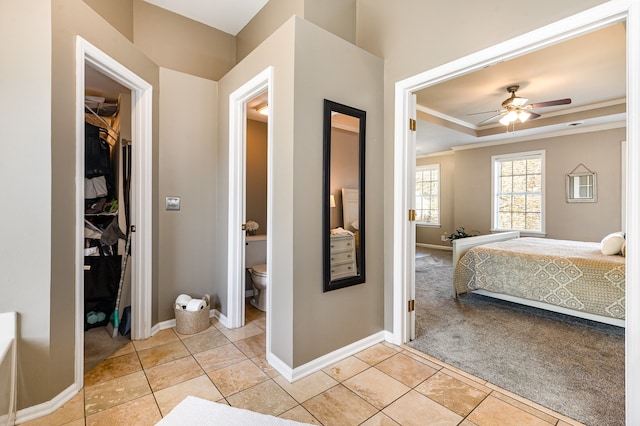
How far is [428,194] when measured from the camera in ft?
26.9

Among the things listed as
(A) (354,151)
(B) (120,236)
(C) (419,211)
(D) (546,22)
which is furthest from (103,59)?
(C) (419,211)

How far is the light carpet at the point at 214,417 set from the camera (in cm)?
154

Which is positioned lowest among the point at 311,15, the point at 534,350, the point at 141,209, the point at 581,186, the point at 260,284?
the point at 534,350

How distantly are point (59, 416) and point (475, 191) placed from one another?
297 inches

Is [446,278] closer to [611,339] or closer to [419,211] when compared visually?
[611,339]

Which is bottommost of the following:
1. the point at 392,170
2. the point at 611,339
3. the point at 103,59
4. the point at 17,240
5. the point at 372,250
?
the point at 611,339

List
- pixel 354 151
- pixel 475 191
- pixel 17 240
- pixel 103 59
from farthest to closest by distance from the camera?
pixel 475 191, pixel 354 151, pixel 103 59, pixel 17 240

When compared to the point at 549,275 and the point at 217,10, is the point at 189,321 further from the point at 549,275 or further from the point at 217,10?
the point at 549,275

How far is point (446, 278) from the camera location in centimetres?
476

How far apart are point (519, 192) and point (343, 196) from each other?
5.68m

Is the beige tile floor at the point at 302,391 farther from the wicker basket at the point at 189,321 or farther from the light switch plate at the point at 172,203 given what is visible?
the light switch plate at the point at 172,203

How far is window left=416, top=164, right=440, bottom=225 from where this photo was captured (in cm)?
793

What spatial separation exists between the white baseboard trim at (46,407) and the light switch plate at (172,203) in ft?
4.79

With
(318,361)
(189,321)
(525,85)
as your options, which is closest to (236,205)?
(189,321)
